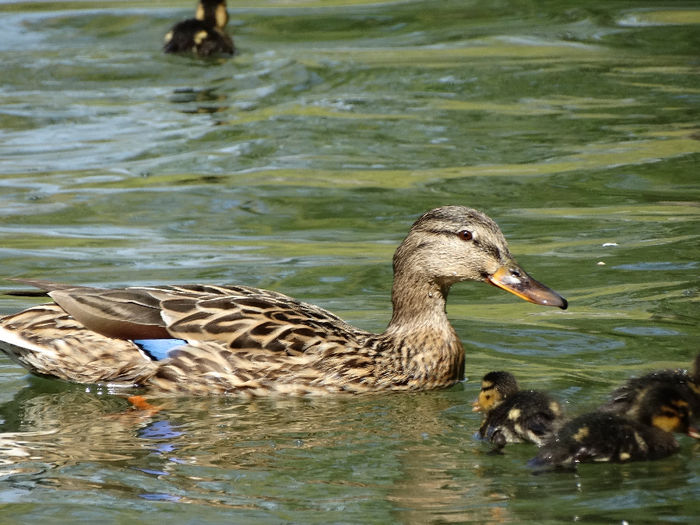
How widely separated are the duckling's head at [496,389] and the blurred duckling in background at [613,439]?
38 cm

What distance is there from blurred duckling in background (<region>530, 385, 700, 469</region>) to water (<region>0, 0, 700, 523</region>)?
6 centimetres

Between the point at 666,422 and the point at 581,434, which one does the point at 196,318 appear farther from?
the point at 666,422

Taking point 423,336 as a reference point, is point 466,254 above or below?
above

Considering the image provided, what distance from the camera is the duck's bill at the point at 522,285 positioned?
269 inches

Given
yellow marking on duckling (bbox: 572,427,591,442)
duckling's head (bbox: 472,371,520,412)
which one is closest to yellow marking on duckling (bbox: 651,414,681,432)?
yellow marking on duckling (bbox: 572,427,591,442)

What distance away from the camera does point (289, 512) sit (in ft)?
16.4

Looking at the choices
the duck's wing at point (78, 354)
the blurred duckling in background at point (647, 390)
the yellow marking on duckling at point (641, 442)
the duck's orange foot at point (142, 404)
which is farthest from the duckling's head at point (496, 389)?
the duck's wing at point (78, 354)

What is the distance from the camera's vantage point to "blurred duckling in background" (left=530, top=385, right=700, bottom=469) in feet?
17.4

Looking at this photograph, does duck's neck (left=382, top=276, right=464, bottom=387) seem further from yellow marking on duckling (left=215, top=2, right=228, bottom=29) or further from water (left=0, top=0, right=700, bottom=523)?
yellow marking on duckling (left=215, top=2, right=228, bottom=29)

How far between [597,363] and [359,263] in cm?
230

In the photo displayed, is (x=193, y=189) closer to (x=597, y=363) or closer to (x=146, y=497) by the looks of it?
(x=597, y=363)

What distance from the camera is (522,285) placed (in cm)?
692

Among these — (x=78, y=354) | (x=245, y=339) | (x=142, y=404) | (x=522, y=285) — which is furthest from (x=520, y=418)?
(x=78, y=354)

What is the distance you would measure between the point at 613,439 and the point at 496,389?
699 millimetres
